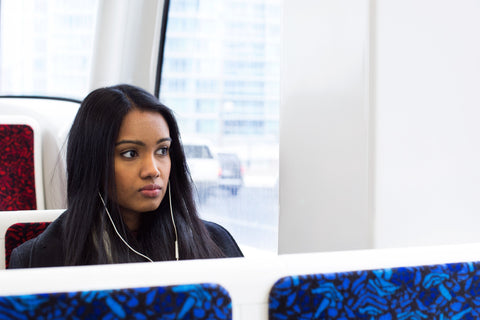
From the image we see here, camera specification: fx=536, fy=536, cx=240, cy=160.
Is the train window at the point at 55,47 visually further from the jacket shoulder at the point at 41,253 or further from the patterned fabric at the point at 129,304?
the patterned fabric at the point at 129,304

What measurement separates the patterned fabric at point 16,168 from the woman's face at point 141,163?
1220 mm

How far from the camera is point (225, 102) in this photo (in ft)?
9.16

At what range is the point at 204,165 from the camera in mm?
3021

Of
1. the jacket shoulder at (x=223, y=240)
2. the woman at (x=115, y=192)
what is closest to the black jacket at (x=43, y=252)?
the woman at (x=115, y=192)

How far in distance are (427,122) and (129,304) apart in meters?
1.05

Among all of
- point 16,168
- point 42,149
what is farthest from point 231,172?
point 16,168

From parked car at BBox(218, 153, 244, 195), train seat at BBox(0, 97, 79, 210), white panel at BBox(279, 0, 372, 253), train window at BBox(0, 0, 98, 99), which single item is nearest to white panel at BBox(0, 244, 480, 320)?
white panel at BBox(279, 0, 372, 253)

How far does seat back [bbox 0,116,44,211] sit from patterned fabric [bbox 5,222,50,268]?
950 mm

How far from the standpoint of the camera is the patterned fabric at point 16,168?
224 cm

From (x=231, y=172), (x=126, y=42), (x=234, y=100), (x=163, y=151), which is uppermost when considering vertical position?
(x=126, y=42)

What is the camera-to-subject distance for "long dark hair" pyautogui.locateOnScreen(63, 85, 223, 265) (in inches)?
46.3

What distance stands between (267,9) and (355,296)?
2195 millimetres

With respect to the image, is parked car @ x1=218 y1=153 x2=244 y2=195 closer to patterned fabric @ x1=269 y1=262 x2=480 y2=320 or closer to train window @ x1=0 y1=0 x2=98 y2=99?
train window @ x1=0 y1=0 x2=98 y2=99

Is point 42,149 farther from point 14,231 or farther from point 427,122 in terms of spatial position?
point 427,122
